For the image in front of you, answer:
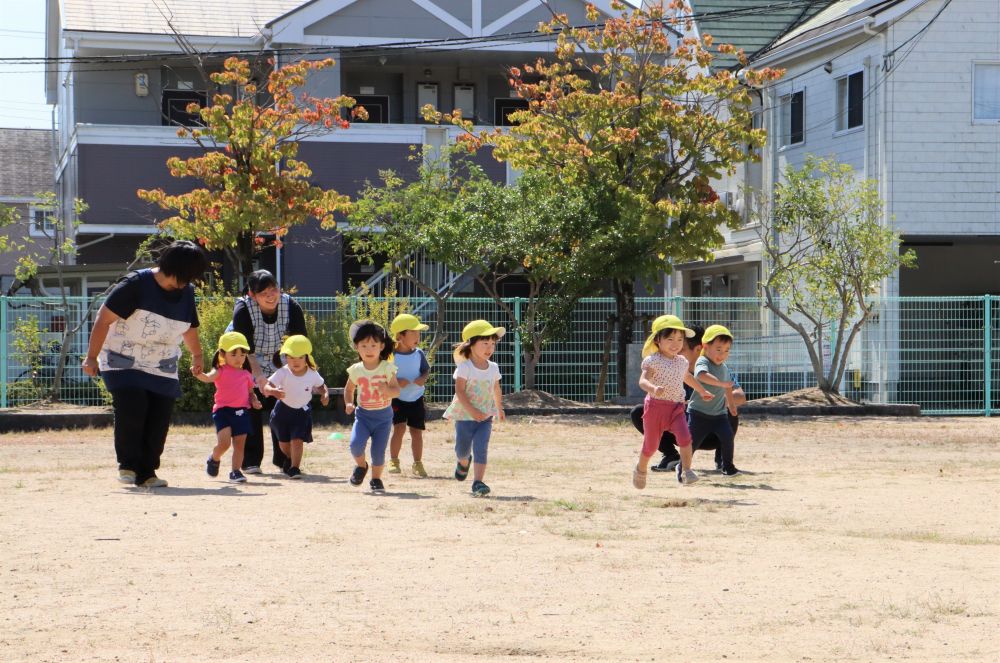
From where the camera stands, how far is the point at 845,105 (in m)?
26.5

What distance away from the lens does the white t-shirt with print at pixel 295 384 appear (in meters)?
11.2

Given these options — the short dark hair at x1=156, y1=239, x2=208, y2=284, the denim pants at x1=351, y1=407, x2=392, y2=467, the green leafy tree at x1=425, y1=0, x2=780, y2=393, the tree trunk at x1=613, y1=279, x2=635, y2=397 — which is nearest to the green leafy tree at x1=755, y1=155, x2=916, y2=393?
the green leafy tree at x1=425, y1=0, x2=780, y2=393

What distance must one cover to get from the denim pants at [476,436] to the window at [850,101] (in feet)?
57.4

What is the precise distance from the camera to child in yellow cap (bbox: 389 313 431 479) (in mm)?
11250

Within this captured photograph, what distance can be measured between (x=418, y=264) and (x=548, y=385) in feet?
21.3

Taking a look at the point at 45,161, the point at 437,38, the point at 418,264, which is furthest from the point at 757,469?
the point at 45,161

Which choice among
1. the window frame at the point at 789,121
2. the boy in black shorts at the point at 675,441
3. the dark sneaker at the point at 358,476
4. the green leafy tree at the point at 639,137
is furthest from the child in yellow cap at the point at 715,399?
the window frame at the point at 789,121

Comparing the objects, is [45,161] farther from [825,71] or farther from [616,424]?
[616,424]

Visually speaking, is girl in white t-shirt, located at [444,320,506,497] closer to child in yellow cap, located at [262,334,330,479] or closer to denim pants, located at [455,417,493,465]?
denim pants, located at [455,417,493,465]

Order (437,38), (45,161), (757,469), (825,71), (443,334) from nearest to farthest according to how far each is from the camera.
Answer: (757,469), (443,334), (825,71), (437,38), (45,161)

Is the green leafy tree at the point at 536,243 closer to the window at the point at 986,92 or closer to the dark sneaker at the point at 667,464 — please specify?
the window at the point at 986,92

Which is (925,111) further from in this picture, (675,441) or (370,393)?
(370,393)

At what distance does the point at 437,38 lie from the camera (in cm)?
2903

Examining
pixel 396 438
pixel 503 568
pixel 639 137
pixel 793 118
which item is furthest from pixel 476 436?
pixel 793 118
